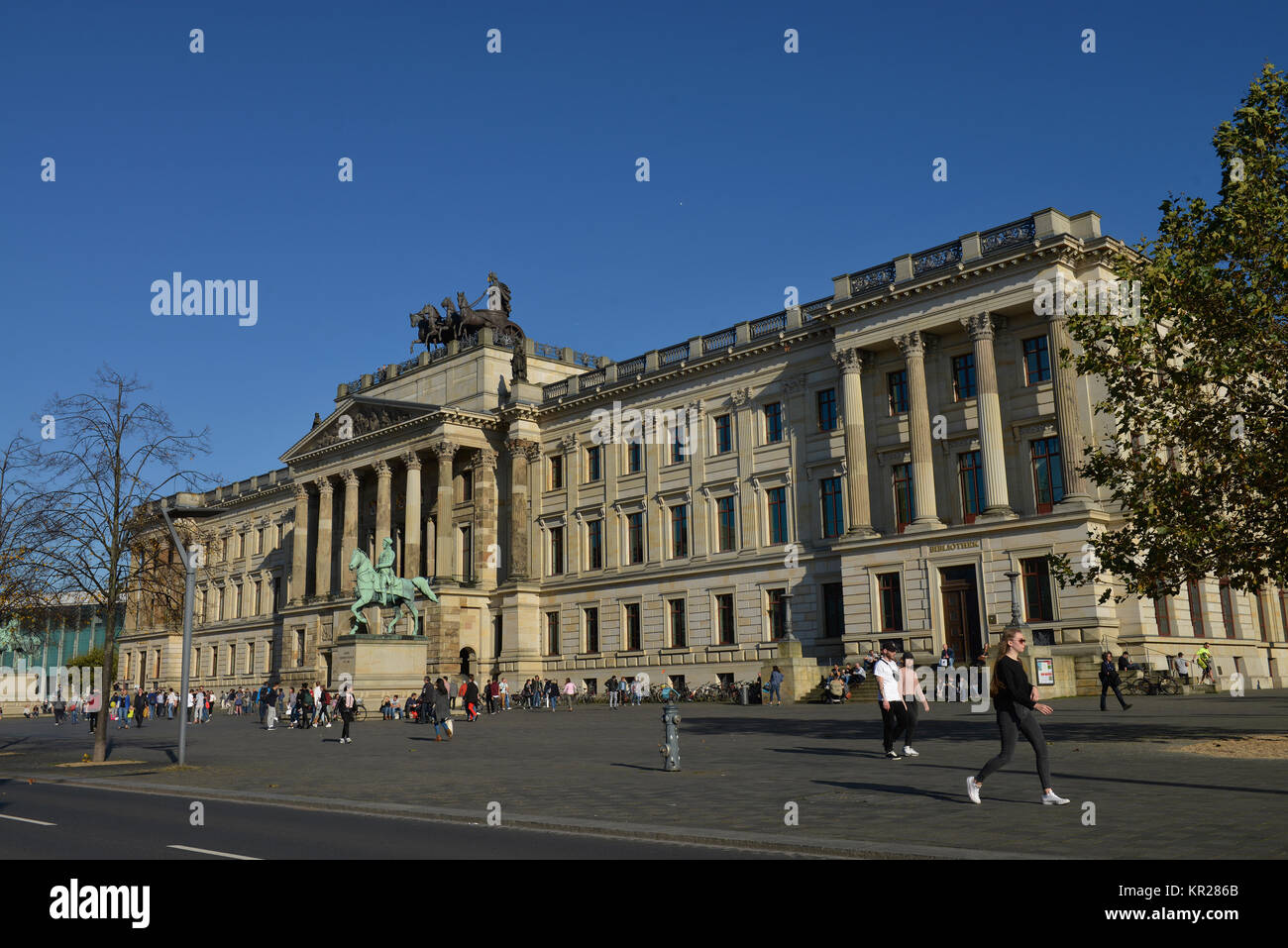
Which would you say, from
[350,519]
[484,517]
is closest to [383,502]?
[350,519]

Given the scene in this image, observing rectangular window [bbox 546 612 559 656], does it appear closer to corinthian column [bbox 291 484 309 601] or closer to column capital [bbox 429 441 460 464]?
column capital [bbox 429 441 460 464]

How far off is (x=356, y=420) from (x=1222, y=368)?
60.6 metres

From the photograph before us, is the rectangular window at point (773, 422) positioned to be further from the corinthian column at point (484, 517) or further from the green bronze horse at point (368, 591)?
the corinthian column at point (484, 517)

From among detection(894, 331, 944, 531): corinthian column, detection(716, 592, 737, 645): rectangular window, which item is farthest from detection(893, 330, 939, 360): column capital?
detection(716, 592, 737, 645): rectangular window

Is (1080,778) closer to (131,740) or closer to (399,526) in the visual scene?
(131,740)

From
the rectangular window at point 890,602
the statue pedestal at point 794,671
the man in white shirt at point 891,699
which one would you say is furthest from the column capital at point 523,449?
the man in white shirt at point 891,699

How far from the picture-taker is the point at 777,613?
171 ft

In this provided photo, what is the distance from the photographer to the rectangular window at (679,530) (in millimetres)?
57844

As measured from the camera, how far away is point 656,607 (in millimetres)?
57969

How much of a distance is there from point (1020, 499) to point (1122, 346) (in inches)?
947

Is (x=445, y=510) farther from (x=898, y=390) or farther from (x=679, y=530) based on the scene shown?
(x=898, y=390)

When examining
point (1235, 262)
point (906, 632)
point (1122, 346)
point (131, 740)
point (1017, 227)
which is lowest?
point (131, 740)

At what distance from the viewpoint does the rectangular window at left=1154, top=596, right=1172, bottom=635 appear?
40.7m
